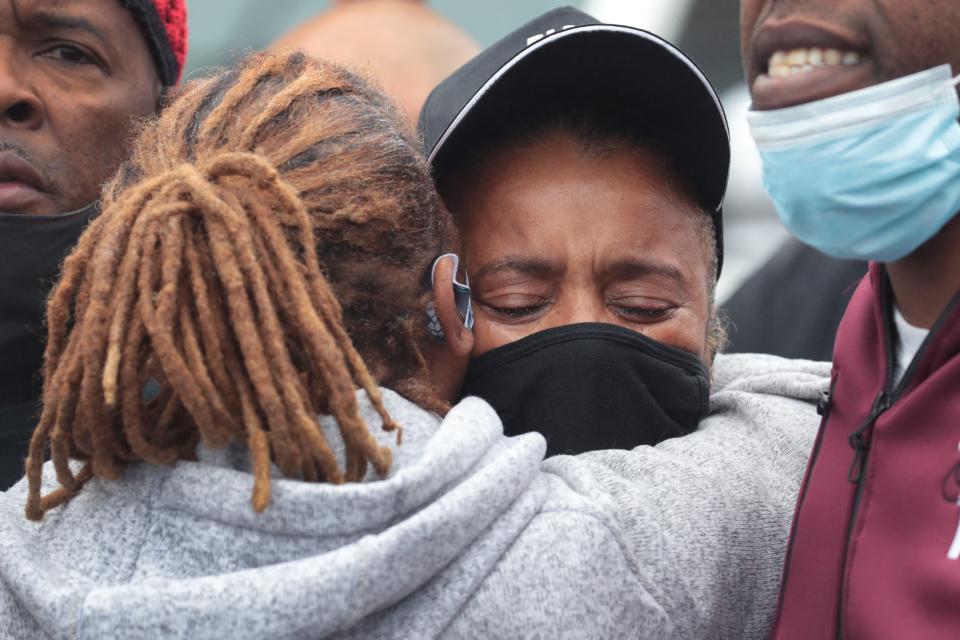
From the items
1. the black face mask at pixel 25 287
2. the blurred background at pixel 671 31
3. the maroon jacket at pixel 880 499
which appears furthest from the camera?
the blurred background at pixel 671 31

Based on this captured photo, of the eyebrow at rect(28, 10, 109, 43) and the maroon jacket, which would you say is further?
the eyebrow at rect(28, 10, 109, 43)

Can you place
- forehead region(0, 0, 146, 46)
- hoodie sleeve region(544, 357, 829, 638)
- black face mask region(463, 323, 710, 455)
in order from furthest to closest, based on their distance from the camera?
forehead region(0, 0, 146, 46) < black face mask region(463, 323, 710, 455) < hoodie sleeve region(544, 357, 829, 638)

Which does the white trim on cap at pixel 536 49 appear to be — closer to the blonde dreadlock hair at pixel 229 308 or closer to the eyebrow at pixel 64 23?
the blonde dreadlock hair at pixel 229 308

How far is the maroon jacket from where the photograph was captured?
1.31 m

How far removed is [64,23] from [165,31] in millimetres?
238

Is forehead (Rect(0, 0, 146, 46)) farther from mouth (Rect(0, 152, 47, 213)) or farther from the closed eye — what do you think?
mouth (Rect(0, 152, 47, 213))

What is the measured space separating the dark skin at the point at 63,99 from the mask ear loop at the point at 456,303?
2.85 feet

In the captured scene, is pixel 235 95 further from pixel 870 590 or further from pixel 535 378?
pixel 870 590

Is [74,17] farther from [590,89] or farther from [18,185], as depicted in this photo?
[590,89]

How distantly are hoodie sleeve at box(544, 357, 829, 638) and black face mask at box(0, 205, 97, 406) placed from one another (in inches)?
41.3

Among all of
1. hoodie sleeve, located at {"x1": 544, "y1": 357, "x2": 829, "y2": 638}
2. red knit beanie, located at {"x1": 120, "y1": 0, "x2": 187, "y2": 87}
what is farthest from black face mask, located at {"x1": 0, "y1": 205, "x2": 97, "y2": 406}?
hoodie sleeve, located at {"x1": 544, "y1": 357, "x2": 829, "y2": 638}

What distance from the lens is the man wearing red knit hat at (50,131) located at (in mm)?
2082

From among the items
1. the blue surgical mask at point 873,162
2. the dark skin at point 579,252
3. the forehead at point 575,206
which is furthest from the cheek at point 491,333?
the blue surgical mask at point 873,162

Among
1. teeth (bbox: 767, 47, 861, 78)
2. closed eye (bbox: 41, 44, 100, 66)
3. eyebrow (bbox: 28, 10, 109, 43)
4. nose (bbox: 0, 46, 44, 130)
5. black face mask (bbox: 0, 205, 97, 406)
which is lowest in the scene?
black face mask (bbox: 0, 205, 97, 406)
